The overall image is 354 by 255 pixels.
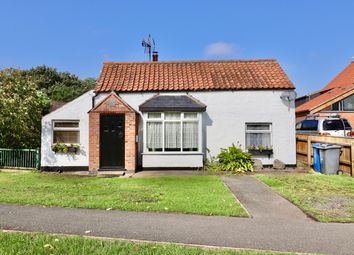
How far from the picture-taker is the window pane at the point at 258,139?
1605 cm

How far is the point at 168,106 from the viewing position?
49.7 feet

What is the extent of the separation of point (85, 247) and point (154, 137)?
10573 millimetres

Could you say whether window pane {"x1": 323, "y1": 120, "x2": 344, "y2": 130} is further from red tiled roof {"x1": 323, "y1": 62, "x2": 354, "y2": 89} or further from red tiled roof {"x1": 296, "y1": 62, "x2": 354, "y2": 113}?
red tiled roof {"x1": 323, "y1": 62, "x2": 354, "y2": 89}

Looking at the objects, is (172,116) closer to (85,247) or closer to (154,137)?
(154,137)

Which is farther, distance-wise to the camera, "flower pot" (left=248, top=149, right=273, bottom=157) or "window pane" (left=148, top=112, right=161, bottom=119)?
"flower pot" (left=248, top=149, right=273, bottom=157)

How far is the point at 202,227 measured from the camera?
6.19 m

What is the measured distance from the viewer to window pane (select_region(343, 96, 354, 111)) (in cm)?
2933

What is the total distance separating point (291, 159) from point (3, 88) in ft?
48.4

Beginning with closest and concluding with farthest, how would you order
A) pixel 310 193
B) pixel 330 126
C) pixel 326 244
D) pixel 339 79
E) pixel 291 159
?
pixel 326 244 < pixel 310 193 < pixel 291 159 < pixel 330 126 < pixel 339 79

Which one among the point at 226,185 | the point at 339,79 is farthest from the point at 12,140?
the point at 339,79

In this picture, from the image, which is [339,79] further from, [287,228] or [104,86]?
[287,228]

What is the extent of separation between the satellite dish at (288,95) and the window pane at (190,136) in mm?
4383

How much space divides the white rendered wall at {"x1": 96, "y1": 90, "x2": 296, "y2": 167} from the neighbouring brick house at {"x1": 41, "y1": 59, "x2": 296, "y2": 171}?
0.05 meters

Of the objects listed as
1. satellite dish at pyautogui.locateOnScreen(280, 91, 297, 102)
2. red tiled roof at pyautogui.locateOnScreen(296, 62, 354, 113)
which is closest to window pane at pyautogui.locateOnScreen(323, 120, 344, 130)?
satellite dish at pyautogui.locateOnScreen(280, 91, 297, 102)
